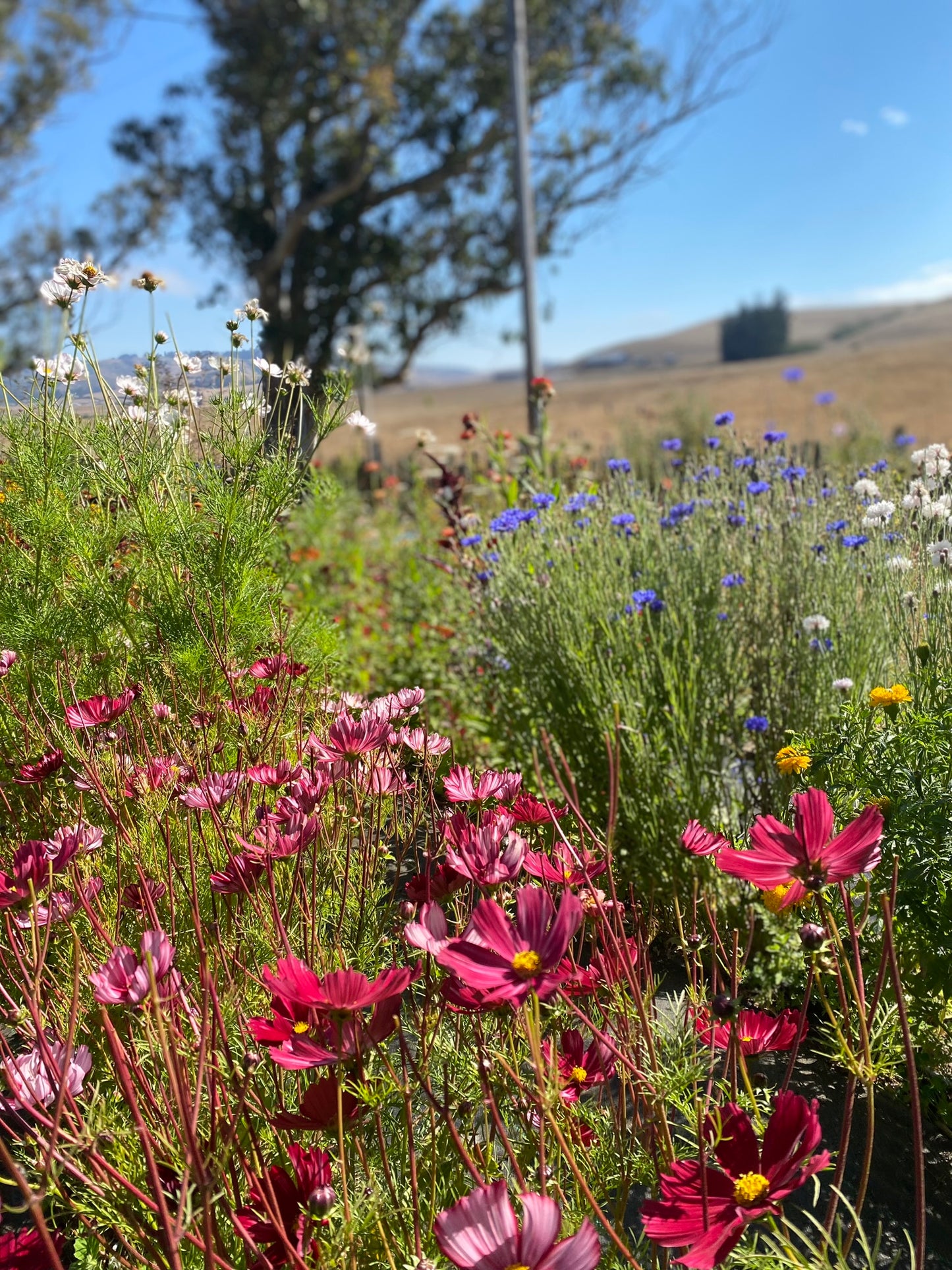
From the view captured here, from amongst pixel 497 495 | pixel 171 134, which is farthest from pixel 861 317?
pixel 497 495

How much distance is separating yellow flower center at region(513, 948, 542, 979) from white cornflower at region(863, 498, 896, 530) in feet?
6.25

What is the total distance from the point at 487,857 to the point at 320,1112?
1.08ft

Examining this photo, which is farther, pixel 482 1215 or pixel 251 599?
→ pixel 251 599

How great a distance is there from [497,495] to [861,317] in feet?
380

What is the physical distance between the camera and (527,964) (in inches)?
36.4

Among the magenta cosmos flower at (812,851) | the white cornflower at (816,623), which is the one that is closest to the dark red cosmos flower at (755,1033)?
the magenta cosmos flower at (812,851)

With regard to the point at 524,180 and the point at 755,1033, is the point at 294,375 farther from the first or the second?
the point at 524,180

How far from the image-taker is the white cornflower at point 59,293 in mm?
2166

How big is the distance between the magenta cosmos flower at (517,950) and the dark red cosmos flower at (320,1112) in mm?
214

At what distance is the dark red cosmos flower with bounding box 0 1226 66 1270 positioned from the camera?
3.36 feet

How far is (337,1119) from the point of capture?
1.03 m

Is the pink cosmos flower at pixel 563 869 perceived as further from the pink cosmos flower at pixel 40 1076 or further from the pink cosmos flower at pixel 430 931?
the pink cosmos flower at pixel 40 1076

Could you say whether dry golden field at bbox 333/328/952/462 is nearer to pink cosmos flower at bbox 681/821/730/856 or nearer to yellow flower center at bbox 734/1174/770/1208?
pink cosmos flower at bbox 681/821/730/856

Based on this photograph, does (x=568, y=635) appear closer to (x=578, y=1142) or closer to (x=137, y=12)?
(x=578, y=1142)
